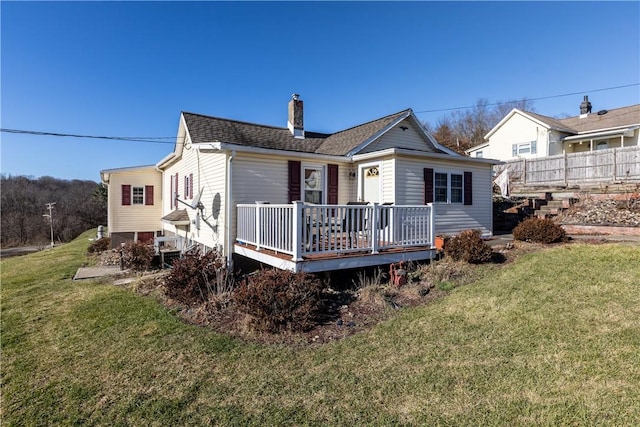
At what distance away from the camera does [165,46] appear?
46.3 ft

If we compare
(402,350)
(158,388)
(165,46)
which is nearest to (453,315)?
(402,350)

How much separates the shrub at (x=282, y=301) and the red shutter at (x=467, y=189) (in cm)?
761

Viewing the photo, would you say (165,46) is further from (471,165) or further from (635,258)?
(635,258)

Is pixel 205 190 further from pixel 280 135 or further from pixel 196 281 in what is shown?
pixel 196 281

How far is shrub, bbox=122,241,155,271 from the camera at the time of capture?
11.6 metres

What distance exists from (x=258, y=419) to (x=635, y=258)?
26.3 ft

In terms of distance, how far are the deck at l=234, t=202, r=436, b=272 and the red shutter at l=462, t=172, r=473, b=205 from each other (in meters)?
3.95

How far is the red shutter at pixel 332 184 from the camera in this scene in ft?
34.3

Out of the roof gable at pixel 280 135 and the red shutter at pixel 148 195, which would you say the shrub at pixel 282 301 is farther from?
the red shutter at pixel 148 195

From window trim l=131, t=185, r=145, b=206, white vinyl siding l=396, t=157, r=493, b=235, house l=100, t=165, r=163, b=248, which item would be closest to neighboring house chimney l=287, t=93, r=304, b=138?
white vinyl siding l=396, t=157, r=493, b=235

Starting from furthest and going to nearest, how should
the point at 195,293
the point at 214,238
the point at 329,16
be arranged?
the point at 329,16 → the point at 214,238 → the point at 195,293

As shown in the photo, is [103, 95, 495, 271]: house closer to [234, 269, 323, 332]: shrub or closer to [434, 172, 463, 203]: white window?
[434, 172, 463, 203]: white window

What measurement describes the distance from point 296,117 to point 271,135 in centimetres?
155

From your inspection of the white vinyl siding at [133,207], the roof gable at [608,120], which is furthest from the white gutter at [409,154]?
the roof gable at [608,120]
